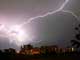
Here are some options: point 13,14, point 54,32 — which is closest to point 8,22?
point 13,14

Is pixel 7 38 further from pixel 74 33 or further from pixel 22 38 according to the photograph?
pixel 74 33

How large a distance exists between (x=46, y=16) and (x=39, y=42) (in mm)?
409

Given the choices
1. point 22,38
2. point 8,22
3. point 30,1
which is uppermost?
point 30,1

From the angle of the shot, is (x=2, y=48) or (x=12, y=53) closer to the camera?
(x=12, y=53)

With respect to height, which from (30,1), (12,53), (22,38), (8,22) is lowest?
(12,53)

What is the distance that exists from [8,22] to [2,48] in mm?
392

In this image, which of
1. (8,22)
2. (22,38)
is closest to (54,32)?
(22,38)

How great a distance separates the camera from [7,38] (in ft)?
10.8

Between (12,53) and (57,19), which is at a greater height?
(57,19)

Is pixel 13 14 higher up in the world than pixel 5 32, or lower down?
higher up

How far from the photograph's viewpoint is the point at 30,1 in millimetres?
3398

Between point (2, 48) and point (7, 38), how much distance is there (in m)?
0.16

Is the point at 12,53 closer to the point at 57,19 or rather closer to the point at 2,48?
the point at 2,48

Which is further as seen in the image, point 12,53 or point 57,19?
point 57,19
